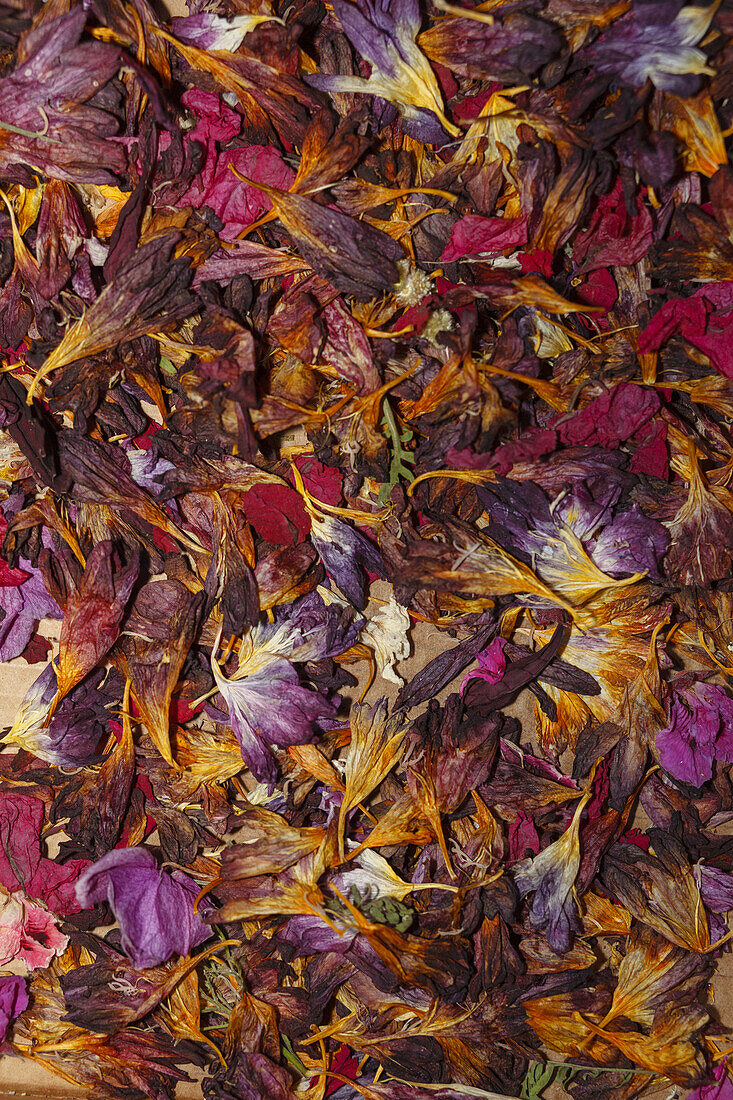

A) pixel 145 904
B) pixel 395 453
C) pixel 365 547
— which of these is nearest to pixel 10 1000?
pixel 145 904

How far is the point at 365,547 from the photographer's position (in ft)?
3.55

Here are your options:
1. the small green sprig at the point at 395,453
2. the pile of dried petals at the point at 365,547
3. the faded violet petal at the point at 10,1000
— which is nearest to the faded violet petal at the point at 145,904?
the pile of dried petals at the point at 365,547

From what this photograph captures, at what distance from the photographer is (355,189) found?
1017 millimetres

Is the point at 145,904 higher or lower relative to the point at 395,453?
lower

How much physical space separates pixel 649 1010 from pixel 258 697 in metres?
0.75

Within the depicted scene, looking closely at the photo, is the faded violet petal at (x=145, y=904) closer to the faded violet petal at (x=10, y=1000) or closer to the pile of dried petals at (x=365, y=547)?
the pile of dried petals at (x=365, y=547)

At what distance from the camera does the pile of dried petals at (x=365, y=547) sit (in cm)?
99

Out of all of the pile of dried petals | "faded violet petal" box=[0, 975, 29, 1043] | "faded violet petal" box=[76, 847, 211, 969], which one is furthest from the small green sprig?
"faded violet petal" box=[0, 975, 29, 1043]

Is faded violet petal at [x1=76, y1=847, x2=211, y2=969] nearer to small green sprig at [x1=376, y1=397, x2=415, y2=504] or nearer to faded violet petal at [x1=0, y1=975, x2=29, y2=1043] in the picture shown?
faded violet petal at [x1=0, y1=975, x2=29, y2=1043]

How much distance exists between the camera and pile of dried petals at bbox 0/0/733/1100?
3.25 feet

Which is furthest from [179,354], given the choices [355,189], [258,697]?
[258,697]

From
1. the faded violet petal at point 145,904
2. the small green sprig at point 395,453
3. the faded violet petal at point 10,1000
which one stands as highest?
the small green sprig at point 395,453

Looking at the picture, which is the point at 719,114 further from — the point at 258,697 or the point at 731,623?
the point at 258,697

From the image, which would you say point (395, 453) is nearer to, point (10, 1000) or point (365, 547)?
point (365, 547)
